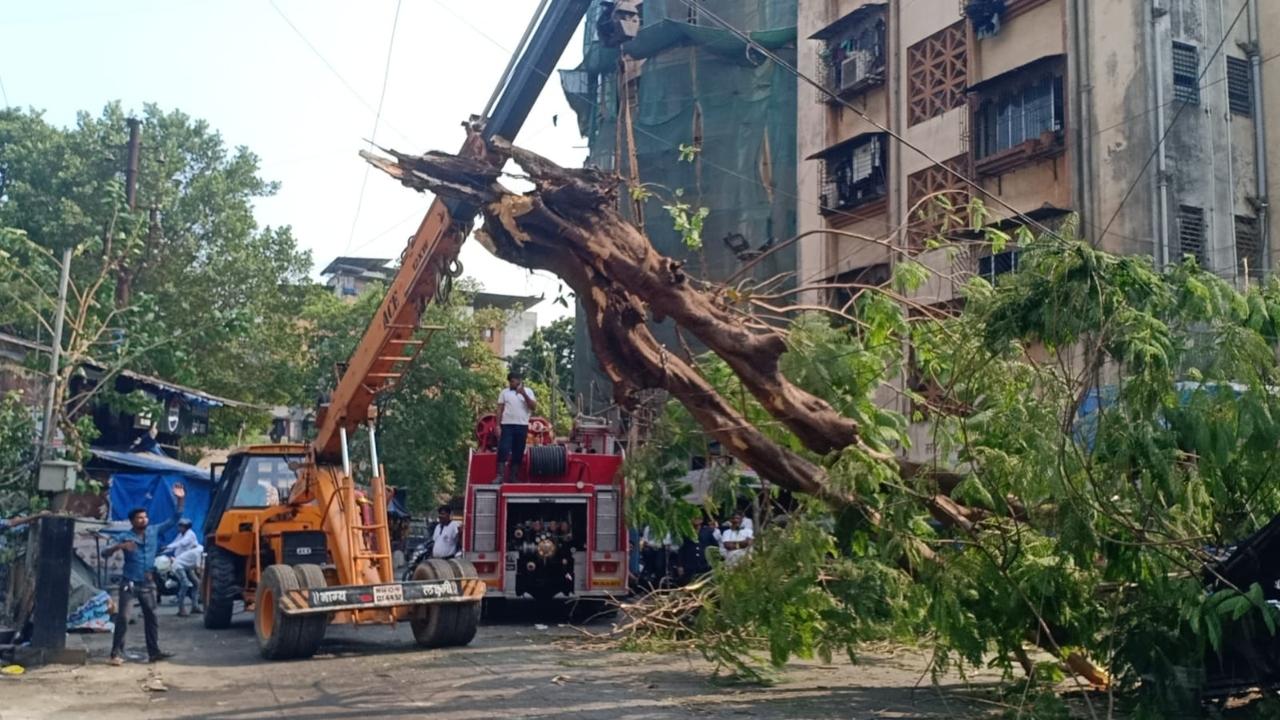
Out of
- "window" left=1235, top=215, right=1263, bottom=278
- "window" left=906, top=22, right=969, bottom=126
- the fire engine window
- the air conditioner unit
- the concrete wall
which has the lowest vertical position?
the fire engine window

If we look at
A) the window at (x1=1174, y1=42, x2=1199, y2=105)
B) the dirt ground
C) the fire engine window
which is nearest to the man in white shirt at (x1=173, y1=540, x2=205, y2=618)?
the fire engine window

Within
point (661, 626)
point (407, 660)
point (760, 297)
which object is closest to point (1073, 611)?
point (760, 297)

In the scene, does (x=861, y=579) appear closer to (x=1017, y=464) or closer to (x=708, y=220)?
(x=1017, y=464)

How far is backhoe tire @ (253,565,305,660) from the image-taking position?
13523 millimetres

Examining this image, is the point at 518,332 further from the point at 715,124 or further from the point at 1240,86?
the point at 1240,86

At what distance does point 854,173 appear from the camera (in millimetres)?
28969

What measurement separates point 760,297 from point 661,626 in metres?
4.22

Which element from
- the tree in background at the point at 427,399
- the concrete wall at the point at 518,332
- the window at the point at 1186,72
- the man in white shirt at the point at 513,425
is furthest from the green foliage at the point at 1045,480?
the concrete wall at the point at 518,332

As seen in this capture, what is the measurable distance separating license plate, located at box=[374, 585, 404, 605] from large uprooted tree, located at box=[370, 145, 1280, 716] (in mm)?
3645

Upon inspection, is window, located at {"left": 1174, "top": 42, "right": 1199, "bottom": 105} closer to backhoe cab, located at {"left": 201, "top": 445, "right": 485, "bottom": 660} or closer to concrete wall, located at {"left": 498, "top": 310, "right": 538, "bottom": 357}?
backhoe cab, located at {"left": 201, "top": 445, "right": 485, "bottom": 660}

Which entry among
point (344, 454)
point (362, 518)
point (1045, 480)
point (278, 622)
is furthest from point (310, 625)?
point (1045, 480)

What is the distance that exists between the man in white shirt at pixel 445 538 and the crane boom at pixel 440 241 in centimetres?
596

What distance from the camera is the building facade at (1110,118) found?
21.2 metres

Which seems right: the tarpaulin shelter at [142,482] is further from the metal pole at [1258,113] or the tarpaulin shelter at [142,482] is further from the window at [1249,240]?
the metal pole at [1258,113]
